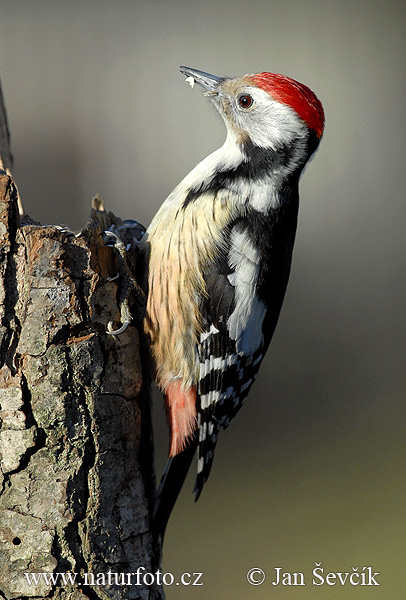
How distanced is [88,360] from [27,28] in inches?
152

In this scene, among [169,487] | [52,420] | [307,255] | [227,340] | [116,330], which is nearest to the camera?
[52,420]

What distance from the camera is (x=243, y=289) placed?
76.0 inches

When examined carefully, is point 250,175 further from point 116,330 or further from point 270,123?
point 116,330

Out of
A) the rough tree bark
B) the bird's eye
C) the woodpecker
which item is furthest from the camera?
the bird's eye

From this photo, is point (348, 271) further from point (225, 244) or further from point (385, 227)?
point (225, 244)

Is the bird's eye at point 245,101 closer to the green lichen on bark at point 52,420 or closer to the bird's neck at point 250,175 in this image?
the bird's neck at point 250,175

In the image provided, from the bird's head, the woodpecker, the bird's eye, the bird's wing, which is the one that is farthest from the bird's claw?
the bird's eye

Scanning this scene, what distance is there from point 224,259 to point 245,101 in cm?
58

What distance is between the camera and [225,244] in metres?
1.89

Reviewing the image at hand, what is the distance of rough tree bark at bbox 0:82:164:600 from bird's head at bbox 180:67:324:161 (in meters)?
0.75

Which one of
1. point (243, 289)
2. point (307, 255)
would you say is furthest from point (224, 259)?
point (307, 255)

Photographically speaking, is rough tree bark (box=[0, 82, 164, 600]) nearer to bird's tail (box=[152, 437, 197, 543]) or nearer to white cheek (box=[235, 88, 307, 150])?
bird's tail (box=[152, 437, 197, 543])

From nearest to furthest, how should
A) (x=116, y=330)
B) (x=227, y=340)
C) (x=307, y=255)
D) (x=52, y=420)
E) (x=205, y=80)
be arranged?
1. (x=52, y=420)
2. (x=116, y=330)
3. (x=227, y=340)
4. (x=205, y=80)
5. (x=307, y=255)

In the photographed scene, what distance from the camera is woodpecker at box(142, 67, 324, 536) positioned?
190 cm
